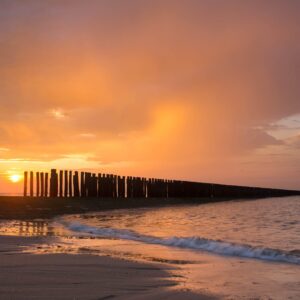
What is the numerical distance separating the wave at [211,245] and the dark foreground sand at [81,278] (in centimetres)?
270

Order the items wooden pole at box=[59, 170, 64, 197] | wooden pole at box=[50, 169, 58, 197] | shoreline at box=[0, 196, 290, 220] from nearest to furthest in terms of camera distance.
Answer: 1. shoreline at box=[0, 196, 290, 220]
2. wooden pole at box=[50, 169, 58, 197]
3. wooden pole at box=[59, 170, 64, 197]

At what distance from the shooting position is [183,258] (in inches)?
339

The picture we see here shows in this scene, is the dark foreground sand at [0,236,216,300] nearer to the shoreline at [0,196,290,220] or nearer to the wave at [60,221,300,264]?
the wave at [60,221,300,264]

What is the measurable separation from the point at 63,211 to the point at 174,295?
66.0ft

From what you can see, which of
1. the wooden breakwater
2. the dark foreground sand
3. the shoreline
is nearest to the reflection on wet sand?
the shoreline

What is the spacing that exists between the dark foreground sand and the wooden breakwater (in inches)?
1051

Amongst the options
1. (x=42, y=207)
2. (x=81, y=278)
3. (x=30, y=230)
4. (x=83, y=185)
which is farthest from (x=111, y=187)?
(x=81, y=278)

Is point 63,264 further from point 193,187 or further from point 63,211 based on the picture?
point 193,187

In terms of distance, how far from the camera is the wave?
9.09m

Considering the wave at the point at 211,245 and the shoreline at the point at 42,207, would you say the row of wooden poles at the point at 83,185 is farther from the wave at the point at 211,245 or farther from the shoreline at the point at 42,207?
the wave at the point at 211,245

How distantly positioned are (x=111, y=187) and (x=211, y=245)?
30593 mm

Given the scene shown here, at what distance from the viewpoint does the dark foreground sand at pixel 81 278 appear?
501 cm

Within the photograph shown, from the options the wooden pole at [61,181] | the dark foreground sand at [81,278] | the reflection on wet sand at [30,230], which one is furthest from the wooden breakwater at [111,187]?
the dark foreground sand at [81,278]

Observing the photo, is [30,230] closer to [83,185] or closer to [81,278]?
[81,278]
